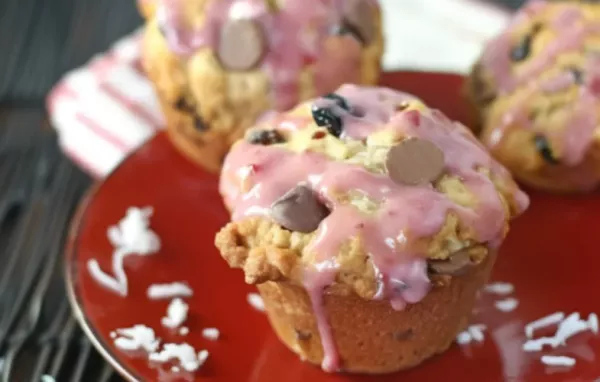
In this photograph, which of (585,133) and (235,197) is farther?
(585,133)

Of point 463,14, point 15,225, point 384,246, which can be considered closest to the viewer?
point 384,246

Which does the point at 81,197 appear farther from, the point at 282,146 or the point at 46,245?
the point at 282,146

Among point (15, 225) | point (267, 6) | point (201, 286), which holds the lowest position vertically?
point (15, 225)

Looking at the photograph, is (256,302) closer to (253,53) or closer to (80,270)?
(80,270)

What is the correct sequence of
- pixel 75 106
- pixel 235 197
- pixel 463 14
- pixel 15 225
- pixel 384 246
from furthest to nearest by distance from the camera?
pixel 463 14 < pixel 75 106 < pixel 15 225 < pixel 235 197 < pixel 384 246

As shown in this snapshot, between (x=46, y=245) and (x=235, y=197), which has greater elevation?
(x=235, y=197)

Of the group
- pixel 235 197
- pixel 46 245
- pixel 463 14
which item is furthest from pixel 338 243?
pixel 463 14

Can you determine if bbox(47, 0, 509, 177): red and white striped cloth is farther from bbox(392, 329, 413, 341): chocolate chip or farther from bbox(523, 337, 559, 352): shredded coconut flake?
bbox(523, 337, 559, 352): shredded coconut flake
